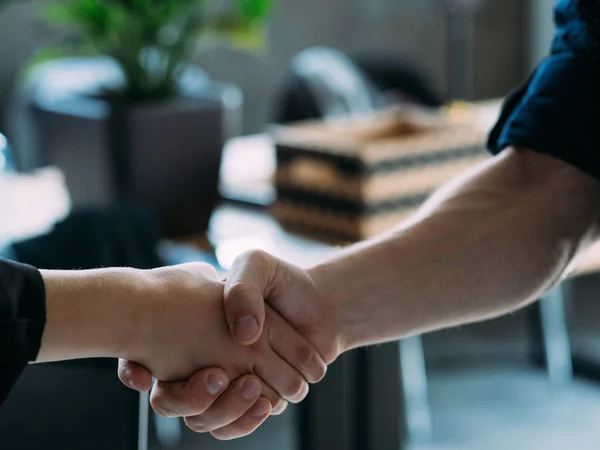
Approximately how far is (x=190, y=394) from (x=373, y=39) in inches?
161

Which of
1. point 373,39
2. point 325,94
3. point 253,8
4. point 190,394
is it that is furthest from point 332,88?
point 373,39

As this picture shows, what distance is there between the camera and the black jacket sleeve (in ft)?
3.28

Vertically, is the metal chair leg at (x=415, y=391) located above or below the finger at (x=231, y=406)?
below

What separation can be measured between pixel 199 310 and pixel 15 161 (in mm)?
1521

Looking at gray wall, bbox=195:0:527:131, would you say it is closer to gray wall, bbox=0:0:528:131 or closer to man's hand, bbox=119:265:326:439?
gray wall, bbox=0:0:528:131

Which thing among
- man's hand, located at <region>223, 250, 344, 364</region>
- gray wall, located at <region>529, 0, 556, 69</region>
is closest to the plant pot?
man's hand, located at <region>223, 250, 344, 364</region>

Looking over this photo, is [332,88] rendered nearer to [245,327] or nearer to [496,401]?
[496,401]

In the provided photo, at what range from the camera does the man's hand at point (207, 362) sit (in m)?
1.19

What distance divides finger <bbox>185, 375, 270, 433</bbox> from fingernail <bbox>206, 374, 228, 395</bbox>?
21 millimetres

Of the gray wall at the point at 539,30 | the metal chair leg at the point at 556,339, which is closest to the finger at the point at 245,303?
the metal chair leg at the point at 556,339

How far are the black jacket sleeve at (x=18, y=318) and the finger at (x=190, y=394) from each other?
0.73 feet

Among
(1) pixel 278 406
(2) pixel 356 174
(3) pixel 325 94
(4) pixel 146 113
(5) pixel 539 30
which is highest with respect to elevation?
(4) pixel 146 113

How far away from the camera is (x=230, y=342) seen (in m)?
1.28

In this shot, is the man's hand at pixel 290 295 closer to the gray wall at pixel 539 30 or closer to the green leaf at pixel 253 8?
the green leaf at pixel 253 8
